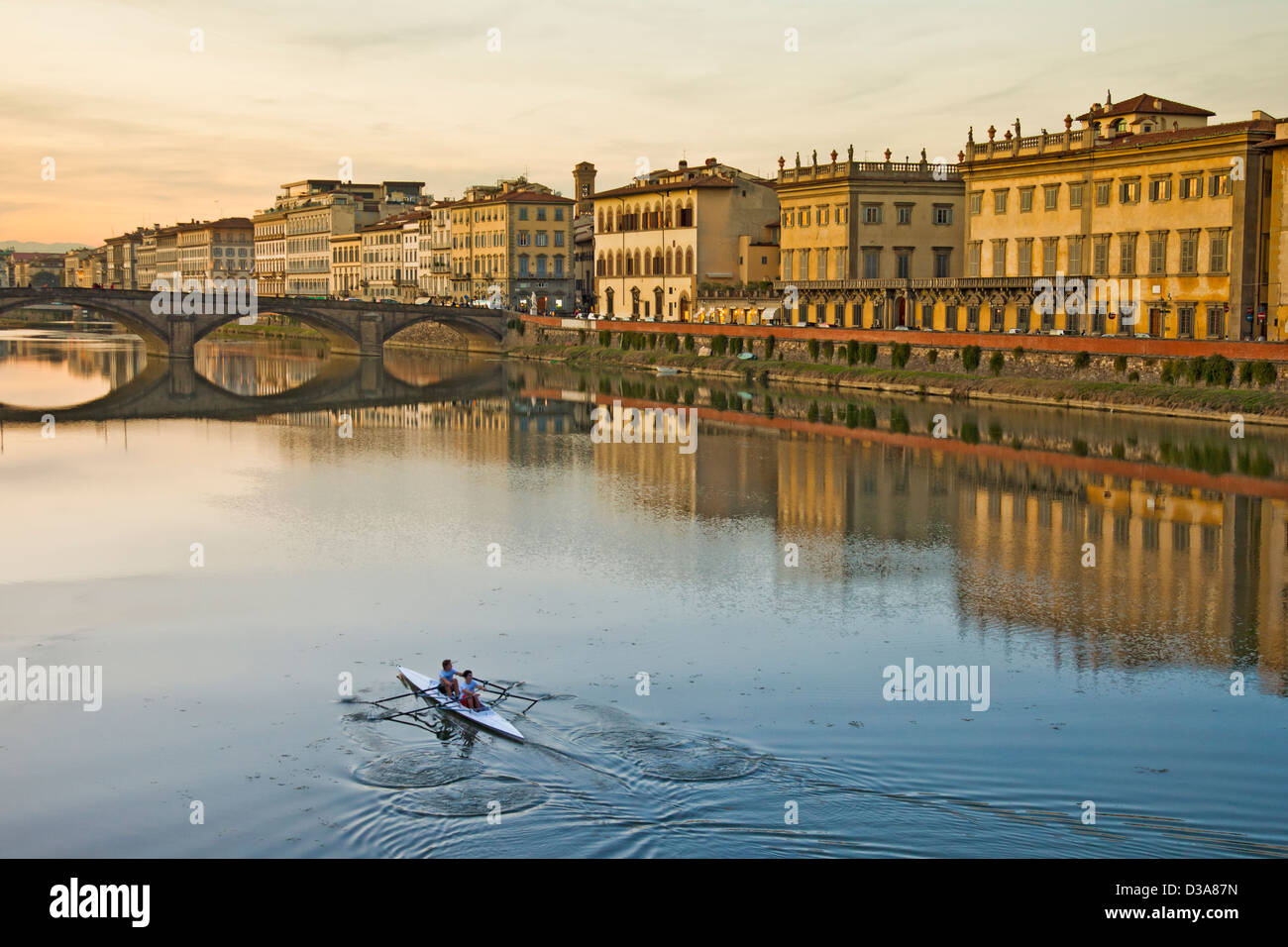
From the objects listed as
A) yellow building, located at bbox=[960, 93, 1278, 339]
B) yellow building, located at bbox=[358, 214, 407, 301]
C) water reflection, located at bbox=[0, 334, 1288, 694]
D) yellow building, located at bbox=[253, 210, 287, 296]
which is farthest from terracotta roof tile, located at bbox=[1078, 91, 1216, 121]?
yellow building, located at bbox=[253, 210, 287, 296]

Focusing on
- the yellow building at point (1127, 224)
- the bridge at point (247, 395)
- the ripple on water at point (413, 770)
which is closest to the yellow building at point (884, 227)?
the yellow building at point (1127, 224)

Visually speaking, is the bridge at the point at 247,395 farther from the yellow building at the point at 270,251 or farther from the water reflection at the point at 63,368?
the yellow building at the point at 270,251

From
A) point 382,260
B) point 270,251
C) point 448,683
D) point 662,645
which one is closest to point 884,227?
point 662,645

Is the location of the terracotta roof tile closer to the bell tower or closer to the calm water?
the calm water

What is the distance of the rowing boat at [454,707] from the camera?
18953mm

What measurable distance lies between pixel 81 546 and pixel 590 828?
19755mm

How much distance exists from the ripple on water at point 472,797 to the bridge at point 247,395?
47628 millimetres

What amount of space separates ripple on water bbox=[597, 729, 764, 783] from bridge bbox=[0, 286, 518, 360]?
77145 mm

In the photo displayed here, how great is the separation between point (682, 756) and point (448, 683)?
152 inches

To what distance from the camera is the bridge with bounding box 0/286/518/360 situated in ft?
305

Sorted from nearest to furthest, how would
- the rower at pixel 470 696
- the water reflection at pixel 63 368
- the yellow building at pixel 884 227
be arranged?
the rower at pixel 470 696, the water reflection at pixel 63 368, the yellow building at pixel 884 227
